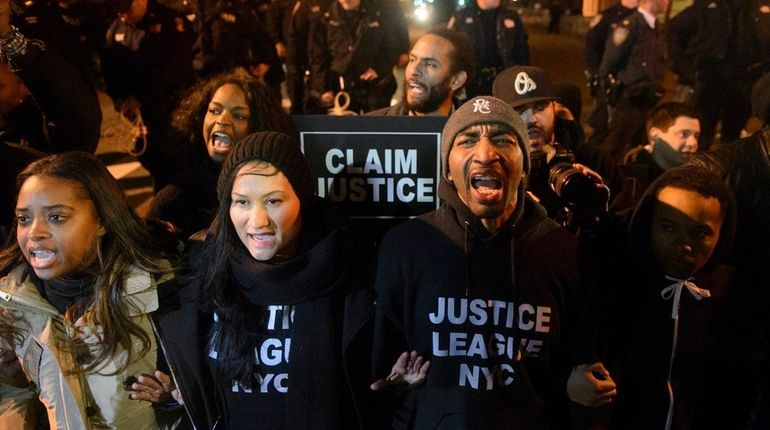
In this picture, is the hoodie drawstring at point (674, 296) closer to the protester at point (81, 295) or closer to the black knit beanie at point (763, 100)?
the black knit beanie at point (763, 100)

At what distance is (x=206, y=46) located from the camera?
7.92 metres

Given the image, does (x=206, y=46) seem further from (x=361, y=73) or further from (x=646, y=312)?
(x=646, y=312)

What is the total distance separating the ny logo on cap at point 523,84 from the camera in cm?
404

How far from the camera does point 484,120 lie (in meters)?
2.71

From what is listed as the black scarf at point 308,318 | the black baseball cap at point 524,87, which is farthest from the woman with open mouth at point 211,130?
the black baseball cap at point 524,87

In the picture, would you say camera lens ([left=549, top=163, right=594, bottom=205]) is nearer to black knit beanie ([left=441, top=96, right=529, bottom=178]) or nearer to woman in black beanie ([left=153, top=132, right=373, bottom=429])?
black knit beanie ([left=441, top=96, right=529, bottom=178])

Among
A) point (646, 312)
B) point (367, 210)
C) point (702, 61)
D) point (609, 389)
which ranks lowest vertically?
point (609, 389)

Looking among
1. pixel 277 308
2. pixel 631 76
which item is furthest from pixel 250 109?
pixel 631 76

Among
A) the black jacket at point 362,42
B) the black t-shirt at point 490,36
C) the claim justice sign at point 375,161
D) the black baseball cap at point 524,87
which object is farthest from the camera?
the black jacket at point 362,42

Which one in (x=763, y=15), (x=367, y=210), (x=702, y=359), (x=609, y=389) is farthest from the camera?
(x=763, y=15)

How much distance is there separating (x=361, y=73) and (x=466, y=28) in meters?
1.13

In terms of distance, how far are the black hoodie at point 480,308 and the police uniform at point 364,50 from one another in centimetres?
539

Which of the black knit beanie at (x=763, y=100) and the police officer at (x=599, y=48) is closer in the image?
the black knit beanie at (x=763, y=100)

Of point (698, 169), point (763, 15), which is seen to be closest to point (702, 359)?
point (698, 169)
